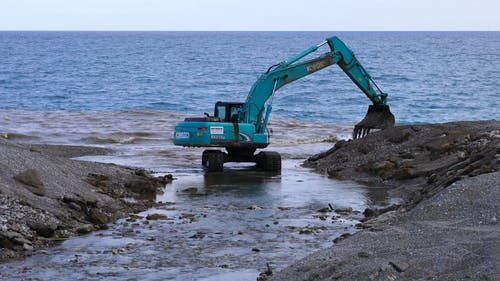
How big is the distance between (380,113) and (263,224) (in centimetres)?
1215

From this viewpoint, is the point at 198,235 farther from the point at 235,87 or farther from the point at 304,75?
the point at 235,87

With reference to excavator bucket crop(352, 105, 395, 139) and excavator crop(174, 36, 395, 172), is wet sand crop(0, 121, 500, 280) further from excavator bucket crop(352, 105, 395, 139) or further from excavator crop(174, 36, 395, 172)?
excavator crop(174, 36, 395, 172)

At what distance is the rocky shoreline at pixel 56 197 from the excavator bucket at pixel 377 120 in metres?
8.28

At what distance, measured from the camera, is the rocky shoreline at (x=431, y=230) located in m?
10.3

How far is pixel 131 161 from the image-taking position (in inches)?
1048

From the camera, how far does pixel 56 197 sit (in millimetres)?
16109

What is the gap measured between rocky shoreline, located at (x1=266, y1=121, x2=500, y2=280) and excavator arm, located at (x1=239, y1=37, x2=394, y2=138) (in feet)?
12.2

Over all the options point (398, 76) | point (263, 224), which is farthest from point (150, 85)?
point (263, 224)

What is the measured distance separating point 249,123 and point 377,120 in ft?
16.1

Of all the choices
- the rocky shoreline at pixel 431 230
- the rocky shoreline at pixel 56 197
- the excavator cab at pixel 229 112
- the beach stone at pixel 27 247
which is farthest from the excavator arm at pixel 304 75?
the beach stone at pixel 27 247

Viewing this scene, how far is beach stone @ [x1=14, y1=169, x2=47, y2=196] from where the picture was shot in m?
15.9

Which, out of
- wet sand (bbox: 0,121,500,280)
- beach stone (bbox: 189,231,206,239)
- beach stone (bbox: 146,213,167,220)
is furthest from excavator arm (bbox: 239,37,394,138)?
beach stone (bbox: 189,231,206,239)

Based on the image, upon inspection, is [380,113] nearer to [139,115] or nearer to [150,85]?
[139,115]

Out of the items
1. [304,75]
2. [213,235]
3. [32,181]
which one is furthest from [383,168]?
[32,181]
